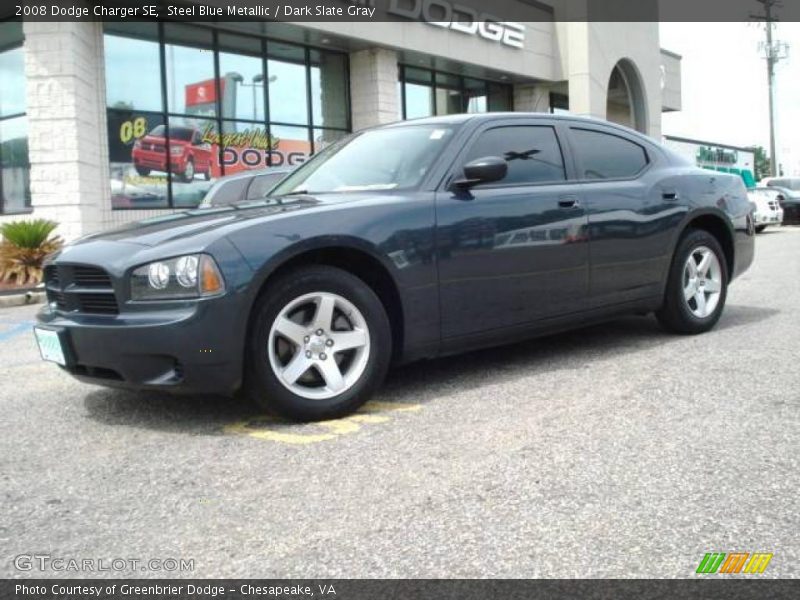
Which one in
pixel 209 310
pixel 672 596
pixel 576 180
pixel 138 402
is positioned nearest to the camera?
pixel 672 596

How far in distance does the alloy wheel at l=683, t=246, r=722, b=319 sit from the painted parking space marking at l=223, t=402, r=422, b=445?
2.73m

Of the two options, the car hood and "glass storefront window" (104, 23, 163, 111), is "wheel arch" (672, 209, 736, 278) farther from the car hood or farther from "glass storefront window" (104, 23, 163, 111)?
Result: "glass storefront window" (104, 23, 163, 111)

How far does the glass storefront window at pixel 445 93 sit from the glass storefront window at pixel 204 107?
2.68m

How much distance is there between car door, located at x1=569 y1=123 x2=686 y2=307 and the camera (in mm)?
5172

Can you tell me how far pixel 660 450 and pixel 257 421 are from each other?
1936 mm

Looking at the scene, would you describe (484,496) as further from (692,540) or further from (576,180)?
(576,180)

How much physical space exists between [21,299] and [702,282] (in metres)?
9.66

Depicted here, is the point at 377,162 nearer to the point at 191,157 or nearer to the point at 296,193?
the point at 296,193

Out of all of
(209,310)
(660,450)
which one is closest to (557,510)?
(660,450)

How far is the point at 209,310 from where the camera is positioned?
11.8 ft

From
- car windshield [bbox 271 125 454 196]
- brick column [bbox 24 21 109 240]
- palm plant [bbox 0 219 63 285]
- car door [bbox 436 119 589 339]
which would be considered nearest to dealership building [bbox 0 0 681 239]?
brick column [bbox 24 21 109 240]

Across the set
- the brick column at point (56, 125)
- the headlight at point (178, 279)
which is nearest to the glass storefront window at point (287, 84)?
the brick column at point (56, 125)

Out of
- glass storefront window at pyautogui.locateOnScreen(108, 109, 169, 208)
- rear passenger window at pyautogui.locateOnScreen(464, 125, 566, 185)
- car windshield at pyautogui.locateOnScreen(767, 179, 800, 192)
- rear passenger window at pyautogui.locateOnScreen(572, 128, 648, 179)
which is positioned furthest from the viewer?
car windshield at pyautogui.locateOnScreen(767, 179, 800, 192)

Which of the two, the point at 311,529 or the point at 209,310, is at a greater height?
the point at 209,310
